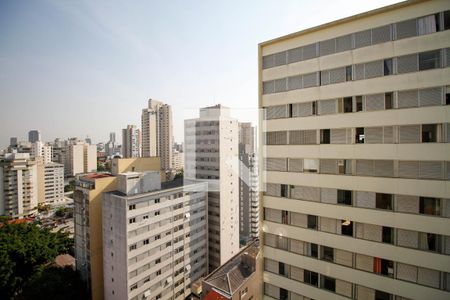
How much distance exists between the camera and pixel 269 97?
25.8 ft

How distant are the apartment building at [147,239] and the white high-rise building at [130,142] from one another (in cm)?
5335

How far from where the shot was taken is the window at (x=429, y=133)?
5.65 meters

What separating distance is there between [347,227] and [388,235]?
97cm

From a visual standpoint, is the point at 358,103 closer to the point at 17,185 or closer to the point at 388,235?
the point at 388,235

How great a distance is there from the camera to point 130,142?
69.0 meters

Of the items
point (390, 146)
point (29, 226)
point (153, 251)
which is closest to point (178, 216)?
point (153, 251)

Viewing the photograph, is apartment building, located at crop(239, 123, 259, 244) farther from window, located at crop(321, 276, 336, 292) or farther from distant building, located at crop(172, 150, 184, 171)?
distant building, located at crop(172, 150, 184, 171)

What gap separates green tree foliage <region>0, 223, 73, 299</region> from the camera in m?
18.5

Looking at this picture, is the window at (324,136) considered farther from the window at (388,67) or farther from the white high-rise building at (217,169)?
the white high-rise building at (217,169)

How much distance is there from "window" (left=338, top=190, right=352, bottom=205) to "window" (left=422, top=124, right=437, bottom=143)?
88.3 inches

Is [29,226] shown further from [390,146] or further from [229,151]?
[390,146]

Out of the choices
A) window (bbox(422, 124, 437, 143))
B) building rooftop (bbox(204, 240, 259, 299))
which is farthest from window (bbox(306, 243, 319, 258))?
building rooftop (bbox(204, 240, 259, 299))

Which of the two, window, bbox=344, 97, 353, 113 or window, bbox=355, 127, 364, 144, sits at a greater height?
window, bbox=344, 97, 353, 113

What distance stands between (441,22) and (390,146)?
3.22 metres
